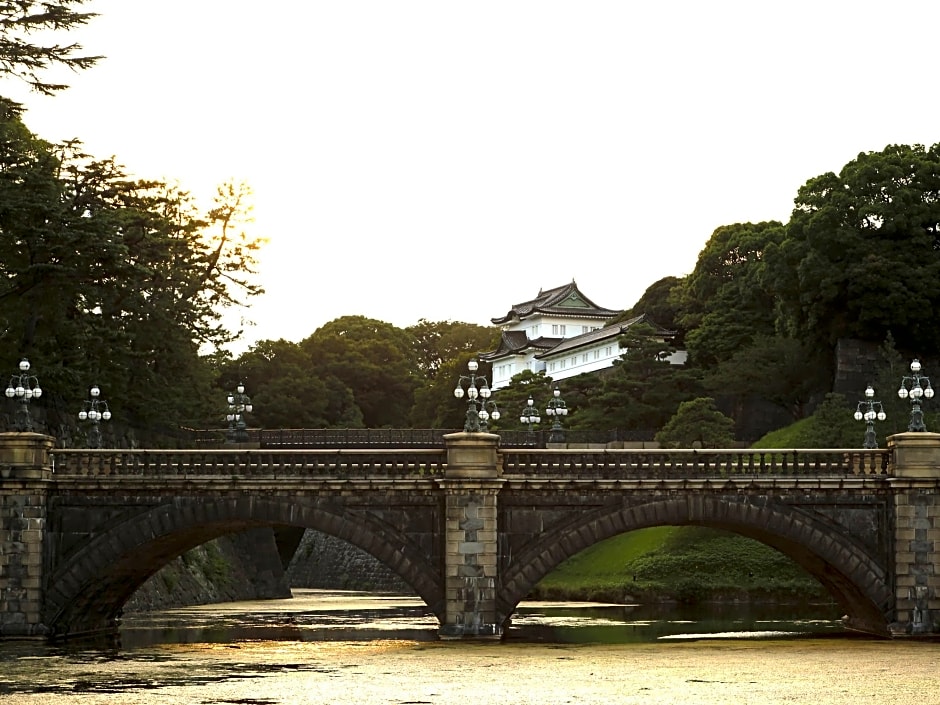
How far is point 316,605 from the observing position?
7356 cm

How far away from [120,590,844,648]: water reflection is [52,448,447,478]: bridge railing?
16.1 ft

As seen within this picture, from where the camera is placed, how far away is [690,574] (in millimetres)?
72875

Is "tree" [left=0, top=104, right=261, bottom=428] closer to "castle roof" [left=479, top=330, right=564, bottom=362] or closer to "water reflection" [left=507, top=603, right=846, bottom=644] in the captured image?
"water reflection" [left=507, top=603, right=846, bottom=644]

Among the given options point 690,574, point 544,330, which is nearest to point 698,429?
point 690,574

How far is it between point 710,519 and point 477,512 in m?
6.47

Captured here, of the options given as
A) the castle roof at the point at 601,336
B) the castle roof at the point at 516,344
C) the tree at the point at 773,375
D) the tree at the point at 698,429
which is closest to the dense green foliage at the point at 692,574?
the tree at the point at 698,429

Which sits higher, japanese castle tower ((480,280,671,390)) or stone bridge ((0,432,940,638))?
japanese castle tower ((480,280,671,390))

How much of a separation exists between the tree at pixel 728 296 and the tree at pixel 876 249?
6.79m

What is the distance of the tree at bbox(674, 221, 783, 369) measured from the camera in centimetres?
9550

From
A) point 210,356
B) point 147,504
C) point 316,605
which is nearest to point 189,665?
point 147,504

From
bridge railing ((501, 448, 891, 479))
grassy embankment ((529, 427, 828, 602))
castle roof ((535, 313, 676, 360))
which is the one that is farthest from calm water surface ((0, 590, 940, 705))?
castle roof ((535, 313, 676, 360))

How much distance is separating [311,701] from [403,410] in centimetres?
10062

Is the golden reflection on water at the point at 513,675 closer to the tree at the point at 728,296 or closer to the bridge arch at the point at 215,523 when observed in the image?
the bridge arch at the point at 215,523

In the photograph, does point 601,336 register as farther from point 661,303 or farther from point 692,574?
point 692,574
